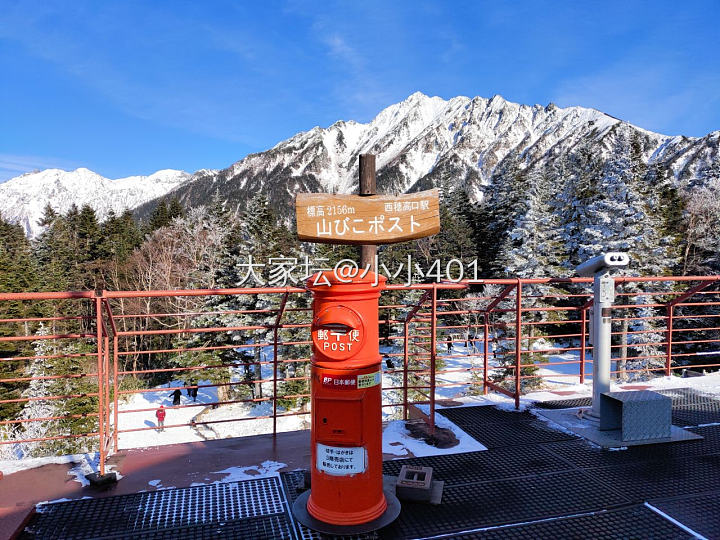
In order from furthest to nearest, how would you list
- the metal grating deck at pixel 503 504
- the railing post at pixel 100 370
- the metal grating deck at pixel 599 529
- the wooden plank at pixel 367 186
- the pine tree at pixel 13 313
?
the pine tree at pixel 13 313
the railing post at pixel 100 370
the wooden plank at pixel 367 186
the metal grating deck at pixel 503 504
the metal grating deck at pixel 599 529

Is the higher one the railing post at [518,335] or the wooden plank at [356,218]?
the wooden plank at [356,218]

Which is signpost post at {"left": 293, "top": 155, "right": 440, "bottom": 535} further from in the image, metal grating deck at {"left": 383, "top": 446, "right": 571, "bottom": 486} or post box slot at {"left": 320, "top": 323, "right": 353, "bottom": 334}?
metal grating deck at {"left": 383, "top": 446, "right": 571, "bottom": 486}

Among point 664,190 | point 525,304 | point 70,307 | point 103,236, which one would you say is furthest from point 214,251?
point 664,190

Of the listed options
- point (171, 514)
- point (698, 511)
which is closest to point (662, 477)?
point (698, 511)

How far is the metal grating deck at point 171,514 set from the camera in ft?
9.78

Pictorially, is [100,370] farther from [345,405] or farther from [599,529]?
[599,529]

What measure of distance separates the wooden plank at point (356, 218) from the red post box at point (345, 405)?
347mm

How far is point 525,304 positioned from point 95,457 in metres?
20.5

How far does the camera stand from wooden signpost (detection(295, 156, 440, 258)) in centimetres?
323

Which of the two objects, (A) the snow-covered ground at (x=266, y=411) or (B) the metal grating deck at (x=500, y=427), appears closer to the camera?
(A) the snow-covered ground at (x=266, y=411)

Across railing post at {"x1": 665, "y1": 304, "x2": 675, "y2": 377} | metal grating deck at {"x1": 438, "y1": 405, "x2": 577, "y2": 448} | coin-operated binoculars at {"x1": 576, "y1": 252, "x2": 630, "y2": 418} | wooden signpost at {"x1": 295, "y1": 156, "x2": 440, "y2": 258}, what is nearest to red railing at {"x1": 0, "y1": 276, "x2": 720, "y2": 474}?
railing post at {"x1": 665, "y1": 304, "x2": 675, "y2": 377}

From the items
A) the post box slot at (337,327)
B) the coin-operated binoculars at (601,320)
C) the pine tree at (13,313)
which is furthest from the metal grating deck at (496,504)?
the pine tree at (13,313)

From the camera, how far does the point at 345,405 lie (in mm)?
2990

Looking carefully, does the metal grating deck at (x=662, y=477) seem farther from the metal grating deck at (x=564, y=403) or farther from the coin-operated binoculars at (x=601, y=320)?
the metal grating deck at (x=564, y=403)
